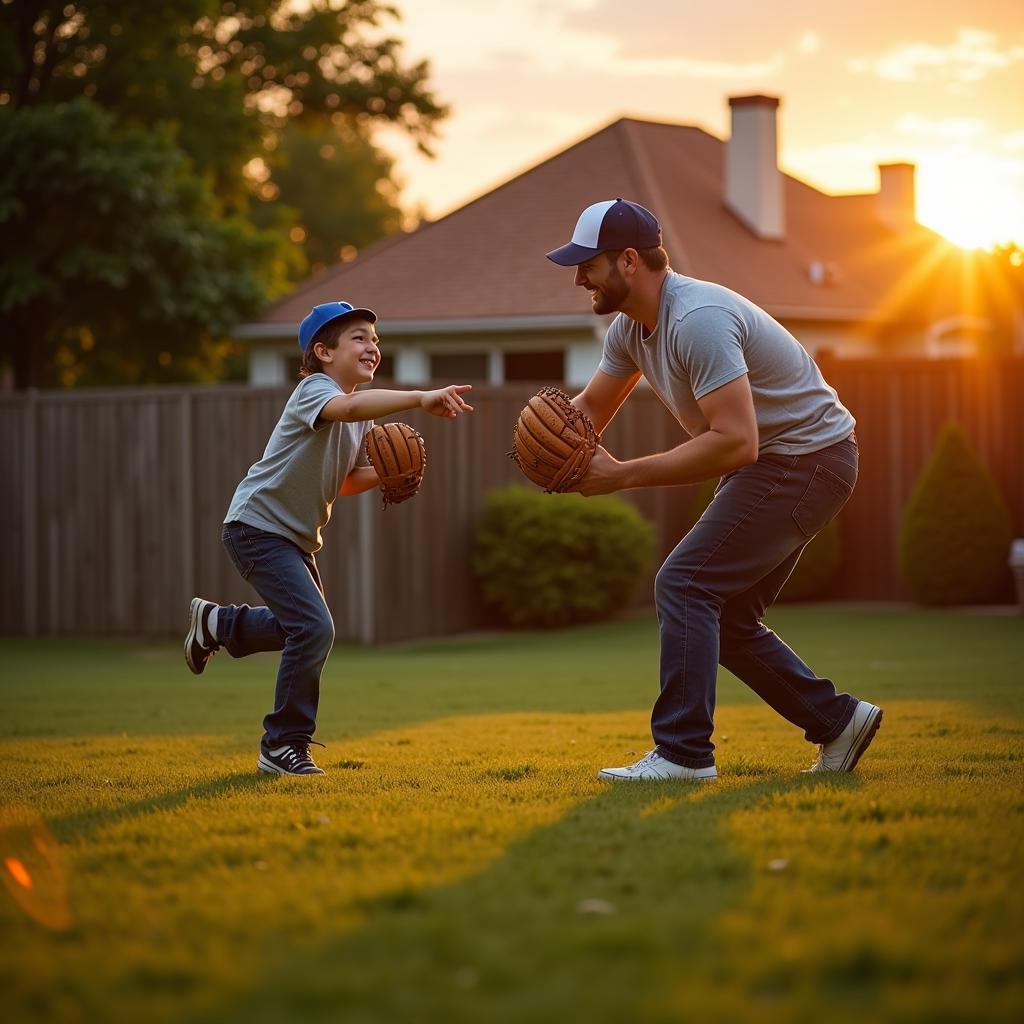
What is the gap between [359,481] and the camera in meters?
6.86

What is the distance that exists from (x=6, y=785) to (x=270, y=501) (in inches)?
64.0

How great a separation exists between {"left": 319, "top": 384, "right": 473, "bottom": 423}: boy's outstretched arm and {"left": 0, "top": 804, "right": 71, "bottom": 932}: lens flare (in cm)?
194

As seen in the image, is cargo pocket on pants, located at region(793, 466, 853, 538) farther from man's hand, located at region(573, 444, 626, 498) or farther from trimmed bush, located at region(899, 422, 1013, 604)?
trimmed bush, located at region(899, 422, 1013, 604)

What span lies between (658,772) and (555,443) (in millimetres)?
1323

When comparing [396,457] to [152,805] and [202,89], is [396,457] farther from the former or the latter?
[202,89]

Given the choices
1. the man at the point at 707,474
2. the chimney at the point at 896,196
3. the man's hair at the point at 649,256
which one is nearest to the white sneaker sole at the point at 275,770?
the man at the point at 707,474

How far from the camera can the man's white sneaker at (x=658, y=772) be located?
19.4 ft

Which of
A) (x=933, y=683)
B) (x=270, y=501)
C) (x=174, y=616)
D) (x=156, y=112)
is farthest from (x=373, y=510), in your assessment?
(x=156, y=112)

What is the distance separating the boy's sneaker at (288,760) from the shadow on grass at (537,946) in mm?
1920

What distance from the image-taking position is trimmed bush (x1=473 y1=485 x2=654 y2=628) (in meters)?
16.4

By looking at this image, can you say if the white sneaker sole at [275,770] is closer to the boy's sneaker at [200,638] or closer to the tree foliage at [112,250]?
the boy's sneaker at [200,638]

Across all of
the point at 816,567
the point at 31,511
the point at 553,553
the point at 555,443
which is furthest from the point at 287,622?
the point at 816,567

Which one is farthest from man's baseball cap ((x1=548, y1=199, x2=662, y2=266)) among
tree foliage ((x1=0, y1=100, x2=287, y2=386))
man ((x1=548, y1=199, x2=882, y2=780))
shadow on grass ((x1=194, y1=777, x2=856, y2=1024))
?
tree foliage ((x1=0, y1=100, x2=287, y2=386))

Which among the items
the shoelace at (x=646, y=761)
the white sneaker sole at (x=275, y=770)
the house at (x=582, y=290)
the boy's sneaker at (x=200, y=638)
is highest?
the house at (x=582, y=290)
